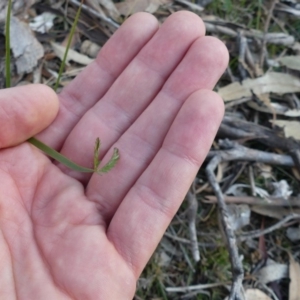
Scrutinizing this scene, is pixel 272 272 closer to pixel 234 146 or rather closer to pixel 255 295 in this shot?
pixel 255 295

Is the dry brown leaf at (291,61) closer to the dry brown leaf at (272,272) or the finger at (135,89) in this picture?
the finger at (135,89)

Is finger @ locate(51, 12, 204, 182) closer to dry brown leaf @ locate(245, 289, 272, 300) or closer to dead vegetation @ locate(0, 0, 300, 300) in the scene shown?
dead vegetation @ locate(0, 0, 300, 300)

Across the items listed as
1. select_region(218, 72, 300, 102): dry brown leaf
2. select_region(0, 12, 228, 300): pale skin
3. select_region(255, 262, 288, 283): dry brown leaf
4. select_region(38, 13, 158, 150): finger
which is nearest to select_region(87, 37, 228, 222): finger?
select_region(0, 12, 228, 300): pale skin

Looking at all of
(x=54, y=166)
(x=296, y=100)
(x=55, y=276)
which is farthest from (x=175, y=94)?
(x=296, y=100)

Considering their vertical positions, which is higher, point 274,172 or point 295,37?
point 295,37

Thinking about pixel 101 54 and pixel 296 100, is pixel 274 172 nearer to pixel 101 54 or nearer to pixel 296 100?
pixel 296 100

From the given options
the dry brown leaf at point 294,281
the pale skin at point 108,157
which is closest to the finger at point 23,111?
the pale skin at point 108,157
